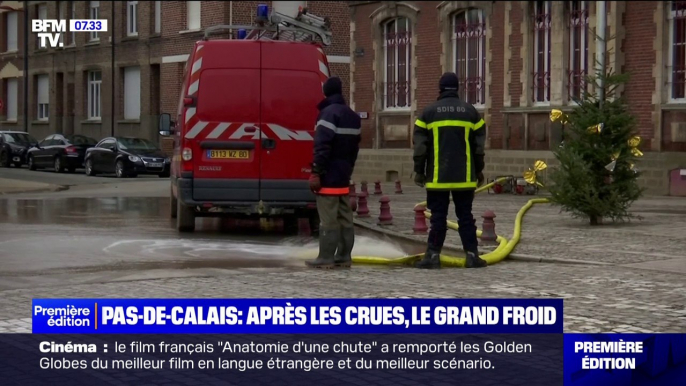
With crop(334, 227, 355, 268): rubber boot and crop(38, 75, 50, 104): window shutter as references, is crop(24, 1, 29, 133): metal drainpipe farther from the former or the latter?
crop(334, 227, 355, 268): rubber boot

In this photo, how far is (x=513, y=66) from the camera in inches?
1098

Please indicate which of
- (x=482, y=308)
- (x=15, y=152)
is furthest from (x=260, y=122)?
(x=15, y=152)

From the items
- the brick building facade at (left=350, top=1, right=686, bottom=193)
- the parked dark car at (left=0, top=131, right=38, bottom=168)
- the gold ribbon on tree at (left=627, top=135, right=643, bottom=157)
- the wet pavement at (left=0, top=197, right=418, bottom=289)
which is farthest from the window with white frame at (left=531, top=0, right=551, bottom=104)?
the parked dark car at (left=0, top=131, right=38, bottom=168)

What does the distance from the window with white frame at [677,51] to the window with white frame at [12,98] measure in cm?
4127

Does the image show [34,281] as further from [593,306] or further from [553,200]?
[553,200]

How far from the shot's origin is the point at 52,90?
55562mm

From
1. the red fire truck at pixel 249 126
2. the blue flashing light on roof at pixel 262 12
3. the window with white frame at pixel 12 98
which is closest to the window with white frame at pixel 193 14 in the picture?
the window with white frame at pixel 12 98

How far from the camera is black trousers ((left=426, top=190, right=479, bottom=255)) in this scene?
39.0 ft

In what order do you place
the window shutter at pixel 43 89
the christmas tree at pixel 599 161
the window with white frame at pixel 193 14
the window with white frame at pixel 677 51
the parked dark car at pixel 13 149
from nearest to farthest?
the christmas tree at pixel 599 161, the window with white frame at pixel 677 51, the parked dark car at pixel 13 149, the window with white frame at pixel 193 14, the window shutter at pixel 43 89

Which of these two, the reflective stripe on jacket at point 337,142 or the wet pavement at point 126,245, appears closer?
the reflective stripe on jacket at point 337,142

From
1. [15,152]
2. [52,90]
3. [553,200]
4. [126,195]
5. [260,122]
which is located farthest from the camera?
[52,90]

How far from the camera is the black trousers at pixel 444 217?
1189 centimetres

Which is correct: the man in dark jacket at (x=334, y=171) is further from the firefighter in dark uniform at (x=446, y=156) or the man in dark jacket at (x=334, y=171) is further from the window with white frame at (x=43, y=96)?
the window with white frame at (x=43, y=96)

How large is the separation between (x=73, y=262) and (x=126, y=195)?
45.0ft
